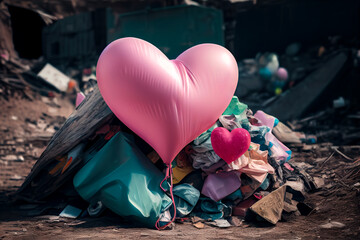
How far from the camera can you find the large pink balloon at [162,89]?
2.74 metres

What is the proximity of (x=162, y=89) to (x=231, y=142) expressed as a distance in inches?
32.3

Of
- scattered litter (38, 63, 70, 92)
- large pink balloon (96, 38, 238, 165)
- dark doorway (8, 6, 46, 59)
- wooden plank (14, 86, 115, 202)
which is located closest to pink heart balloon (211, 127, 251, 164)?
large pink balloon (96, 38, 238, 165)

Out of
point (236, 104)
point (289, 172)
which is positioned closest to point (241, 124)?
point (236, 104)

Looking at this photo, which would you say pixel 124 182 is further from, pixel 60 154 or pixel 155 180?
pixel 60 154

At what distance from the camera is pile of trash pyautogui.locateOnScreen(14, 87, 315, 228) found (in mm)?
3021

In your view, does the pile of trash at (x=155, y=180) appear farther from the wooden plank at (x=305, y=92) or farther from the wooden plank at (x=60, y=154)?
the wooden plank at (x=305, y=92)

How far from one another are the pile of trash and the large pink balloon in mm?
360

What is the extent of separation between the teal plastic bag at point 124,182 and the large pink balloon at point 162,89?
31 cm

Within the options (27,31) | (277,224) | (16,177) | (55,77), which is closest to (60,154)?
(16,177)

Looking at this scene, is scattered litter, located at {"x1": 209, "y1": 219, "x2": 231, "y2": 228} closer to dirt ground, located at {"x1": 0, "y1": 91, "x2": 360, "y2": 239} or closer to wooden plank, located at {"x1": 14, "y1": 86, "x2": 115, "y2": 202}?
dirt ground, located at {"x1": 0, "y1": 91, "x2": 360, "y2": 239}

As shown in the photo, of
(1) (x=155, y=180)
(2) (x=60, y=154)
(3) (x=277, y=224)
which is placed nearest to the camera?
(3) (x=277, y=224)

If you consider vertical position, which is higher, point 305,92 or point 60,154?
point 60,154

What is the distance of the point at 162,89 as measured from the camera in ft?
9.00

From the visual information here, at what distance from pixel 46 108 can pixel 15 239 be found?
6.14 metres
